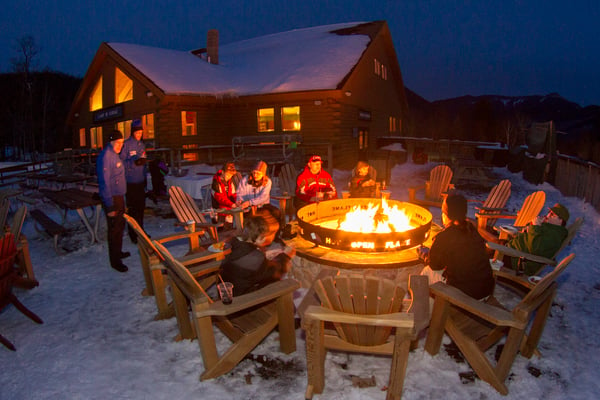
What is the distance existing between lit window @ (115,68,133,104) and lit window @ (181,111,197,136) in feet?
12.8

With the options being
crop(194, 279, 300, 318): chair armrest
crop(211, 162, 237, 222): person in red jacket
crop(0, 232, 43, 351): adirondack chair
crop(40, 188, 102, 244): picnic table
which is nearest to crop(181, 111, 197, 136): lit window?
crop(40, 188, 102, 244): picnic table

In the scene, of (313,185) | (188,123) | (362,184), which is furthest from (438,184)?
(188,123)

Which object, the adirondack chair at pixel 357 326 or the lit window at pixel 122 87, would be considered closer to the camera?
the adirondack chair at pixel 357 326

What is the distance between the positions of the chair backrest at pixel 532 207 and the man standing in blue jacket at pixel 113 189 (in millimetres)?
6100

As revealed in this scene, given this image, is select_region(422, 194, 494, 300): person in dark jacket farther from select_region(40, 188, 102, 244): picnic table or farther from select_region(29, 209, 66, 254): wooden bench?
select_region(29, 209, 66, 254): wooden bench

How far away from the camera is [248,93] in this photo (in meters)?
16.7

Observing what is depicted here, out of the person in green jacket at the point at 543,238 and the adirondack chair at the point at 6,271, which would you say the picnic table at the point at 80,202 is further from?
the person in green jacket at the point at 543,238

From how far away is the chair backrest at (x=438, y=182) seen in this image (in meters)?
7.81

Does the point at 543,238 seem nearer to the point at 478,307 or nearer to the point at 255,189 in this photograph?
the point at 478,307

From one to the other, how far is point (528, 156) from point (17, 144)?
47142 millimetres

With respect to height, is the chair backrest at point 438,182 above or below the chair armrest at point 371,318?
above

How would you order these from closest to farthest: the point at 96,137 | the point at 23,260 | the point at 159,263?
the point at 159,263, the point at 23,260, the point at 96,137

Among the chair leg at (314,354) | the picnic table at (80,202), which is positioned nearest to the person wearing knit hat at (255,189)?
the picnic table at (80,202)

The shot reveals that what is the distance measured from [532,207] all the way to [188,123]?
16239 millimetres
